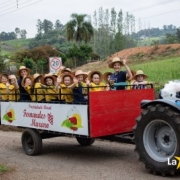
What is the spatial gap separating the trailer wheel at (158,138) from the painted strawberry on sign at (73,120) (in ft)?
3.95

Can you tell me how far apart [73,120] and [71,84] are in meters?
0.91

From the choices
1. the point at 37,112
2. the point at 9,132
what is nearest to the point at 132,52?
the point at 9,132

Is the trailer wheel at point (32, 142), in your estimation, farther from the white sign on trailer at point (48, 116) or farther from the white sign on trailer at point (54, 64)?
the white sign on trailer at point (54, 64)

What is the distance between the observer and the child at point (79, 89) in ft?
25.0

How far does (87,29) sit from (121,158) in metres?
55.5

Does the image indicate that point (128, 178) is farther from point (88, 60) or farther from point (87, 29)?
point (87, 29)

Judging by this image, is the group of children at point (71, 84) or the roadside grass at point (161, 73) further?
the roadside grass at point (161, 73)

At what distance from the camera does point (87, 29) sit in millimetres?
62406

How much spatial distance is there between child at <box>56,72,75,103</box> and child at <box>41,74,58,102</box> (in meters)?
0.16

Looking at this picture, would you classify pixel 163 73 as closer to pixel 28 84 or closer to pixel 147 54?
pixel 28 84

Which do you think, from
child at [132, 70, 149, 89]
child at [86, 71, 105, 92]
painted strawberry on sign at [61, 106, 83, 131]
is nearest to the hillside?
child at [132, 70, 149, 89]

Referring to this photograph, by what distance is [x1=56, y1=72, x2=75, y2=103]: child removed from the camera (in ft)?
26.0

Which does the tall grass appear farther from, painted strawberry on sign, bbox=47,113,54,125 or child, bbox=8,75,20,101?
painted strawberry on sign, bbox=47,113,54,125

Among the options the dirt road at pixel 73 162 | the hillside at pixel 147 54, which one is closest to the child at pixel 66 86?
the dirt road at pixel 73 162
